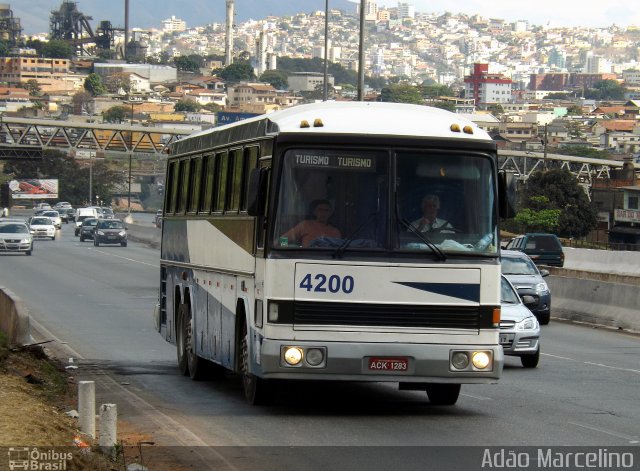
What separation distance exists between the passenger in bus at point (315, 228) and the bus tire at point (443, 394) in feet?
7.98

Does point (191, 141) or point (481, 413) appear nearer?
point (481, 413)

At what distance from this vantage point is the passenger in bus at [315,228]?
44.7ft

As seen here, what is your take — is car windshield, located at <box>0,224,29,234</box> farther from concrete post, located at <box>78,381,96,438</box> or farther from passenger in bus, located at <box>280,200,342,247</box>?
concrete post, located at <box>78,381,96,438</box>

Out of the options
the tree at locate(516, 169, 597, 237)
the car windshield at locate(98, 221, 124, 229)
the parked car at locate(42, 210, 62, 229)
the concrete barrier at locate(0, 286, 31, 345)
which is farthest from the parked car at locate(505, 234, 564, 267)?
the tree at locate(516, 169, 597, 237)

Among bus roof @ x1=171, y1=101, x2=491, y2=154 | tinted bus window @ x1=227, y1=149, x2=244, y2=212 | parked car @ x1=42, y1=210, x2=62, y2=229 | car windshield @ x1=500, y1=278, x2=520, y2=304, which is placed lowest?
parked car @ x1=42, y1=210, x2=62, y2=229

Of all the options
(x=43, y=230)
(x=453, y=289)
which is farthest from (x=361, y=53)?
(x=43, y=230)

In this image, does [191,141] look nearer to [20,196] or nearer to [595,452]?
[595,452]

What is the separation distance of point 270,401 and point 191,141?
4.71 metres

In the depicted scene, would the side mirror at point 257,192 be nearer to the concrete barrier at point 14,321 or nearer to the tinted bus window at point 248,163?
the tinted bus window at point 248,163

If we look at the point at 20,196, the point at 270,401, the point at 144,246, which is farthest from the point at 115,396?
the point at 20,196

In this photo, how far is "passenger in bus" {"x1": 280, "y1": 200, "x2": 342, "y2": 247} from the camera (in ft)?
44.7

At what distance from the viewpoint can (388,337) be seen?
13539mm

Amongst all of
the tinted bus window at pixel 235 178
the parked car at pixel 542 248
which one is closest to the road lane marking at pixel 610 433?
the tinted bus window at pixel 235 178

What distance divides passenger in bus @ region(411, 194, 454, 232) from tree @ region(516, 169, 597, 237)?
81163 millimetres
